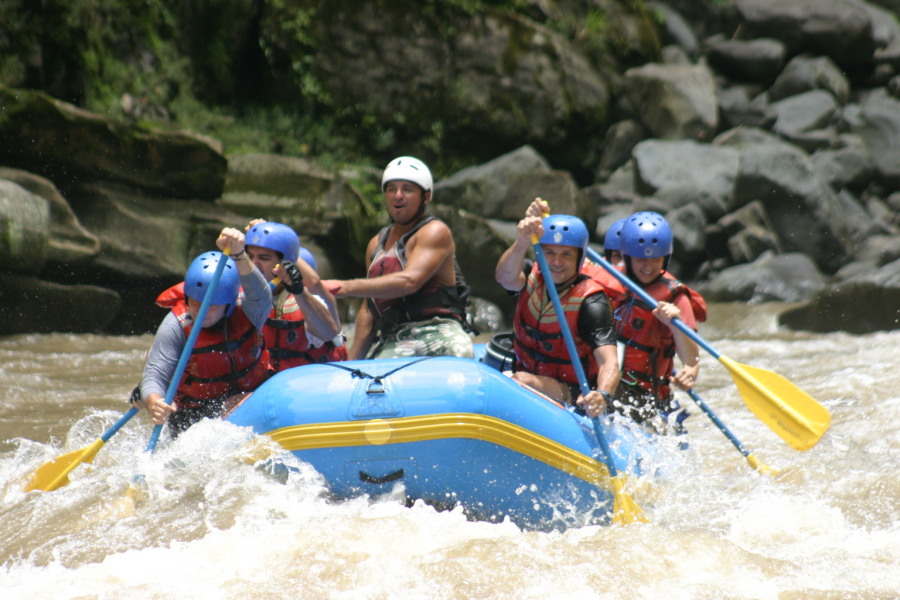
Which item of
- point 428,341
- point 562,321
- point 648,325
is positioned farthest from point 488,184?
point 562,321

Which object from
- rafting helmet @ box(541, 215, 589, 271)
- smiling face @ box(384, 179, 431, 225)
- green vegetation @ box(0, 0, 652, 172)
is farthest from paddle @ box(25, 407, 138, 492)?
green vegetation @ box(0, 0, 652, 172)

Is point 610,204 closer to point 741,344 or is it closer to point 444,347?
point 741,344

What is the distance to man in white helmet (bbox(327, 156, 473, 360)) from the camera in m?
4.69

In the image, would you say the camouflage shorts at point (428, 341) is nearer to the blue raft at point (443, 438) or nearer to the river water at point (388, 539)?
the blue raft at point (443, 438)

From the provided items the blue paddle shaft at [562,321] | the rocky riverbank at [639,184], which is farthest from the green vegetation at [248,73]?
the blue paddle shaft at [562,321]

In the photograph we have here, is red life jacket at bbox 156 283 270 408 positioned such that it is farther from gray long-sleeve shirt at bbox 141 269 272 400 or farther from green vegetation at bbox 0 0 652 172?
green vegetation at bbox 0 0 652 172

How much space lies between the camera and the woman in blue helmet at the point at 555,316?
4.37 meters

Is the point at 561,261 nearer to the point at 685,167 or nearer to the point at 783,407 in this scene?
the point at 783,407

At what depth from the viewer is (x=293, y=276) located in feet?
14.4

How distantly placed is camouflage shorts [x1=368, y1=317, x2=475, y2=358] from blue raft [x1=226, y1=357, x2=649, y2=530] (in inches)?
20.9

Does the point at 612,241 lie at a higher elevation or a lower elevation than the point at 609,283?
higher

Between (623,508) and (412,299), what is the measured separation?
5.13 feet

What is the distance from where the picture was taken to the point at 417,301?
4.86 metres

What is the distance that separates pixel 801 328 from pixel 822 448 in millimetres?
4703
